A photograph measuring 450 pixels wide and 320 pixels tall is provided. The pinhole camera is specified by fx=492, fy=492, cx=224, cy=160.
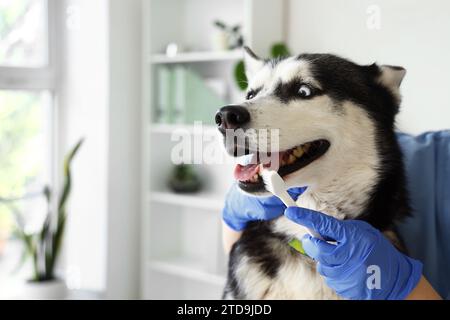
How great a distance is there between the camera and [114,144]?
6.77 ft

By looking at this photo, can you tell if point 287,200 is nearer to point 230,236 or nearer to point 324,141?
point 324,141

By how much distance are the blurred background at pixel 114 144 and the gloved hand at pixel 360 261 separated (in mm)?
1007

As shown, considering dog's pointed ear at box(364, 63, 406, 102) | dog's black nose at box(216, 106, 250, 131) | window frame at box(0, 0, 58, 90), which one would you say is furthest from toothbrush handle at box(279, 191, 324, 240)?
window frame at box(0, 0, 58, 90)

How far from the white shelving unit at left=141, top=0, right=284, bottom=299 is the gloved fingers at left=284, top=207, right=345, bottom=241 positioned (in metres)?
1.11

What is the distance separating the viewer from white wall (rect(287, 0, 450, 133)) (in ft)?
2.55

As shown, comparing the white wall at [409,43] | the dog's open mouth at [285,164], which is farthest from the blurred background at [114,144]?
the dog's open mouth at [285,164]

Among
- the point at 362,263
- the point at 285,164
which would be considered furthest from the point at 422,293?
the point at 285,164

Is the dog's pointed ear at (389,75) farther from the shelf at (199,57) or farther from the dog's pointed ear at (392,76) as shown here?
the shelf at (199,57)

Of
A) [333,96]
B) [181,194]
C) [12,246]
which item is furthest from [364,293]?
[12,246]

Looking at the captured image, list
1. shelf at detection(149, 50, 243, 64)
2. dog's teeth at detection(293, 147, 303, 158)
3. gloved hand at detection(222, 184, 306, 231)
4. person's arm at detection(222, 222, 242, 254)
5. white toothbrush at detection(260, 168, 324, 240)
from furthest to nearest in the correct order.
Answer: shelf at detection(149, 50, 243, 64) < person's arm at detection(222, 222, 242, 254) < gloved hand at detection(222, 184, 306, 231) < dog's teeth at detection(293, 147, 303, 158) < white toothbrush at detection(260, 168, 324, 240)

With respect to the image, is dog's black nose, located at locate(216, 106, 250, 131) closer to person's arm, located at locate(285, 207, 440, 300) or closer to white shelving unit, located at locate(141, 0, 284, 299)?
person's arm, located at locate(285, 207, 440, 300)

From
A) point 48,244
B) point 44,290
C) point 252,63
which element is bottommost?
point 44,290

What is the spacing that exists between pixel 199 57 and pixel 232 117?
4.01 feet
